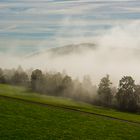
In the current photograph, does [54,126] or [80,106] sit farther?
[80,106]

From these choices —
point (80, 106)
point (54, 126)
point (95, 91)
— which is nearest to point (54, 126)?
point (54, 126)

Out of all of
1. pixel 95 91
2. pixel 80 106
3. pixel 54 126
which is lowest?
pixel 54 126

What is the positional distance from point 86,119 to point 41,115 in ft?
29.5

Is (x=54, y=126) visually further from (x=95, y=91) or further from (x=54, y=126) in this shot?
(x=95, y=91)

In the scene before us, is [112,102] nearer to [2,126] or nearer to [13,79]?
[13,79]

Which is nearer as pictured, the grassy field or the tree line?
the grassy field

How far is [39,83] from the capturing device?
516 ft

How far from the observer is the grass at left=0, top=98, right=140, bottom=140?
5544cm

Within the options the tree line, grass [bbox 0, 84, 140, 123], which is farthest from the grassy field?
the tree line

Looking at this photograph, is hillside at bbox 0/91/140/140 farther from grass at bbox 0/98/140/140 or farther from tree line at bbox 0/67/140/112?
tree line at bbox 0/67/140/112

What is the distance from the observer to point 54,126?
204 ft

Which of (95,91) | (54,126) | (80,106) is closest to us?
(54,126)

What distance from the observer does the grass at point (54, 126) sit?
5544cm

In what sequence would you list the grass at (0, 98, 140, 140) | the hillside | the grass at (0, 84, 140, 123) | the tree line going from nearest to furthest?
the grass at (0, 98, 140, 140)
the hillside
the grass at (0, 84, 140, 123)
the tree line
